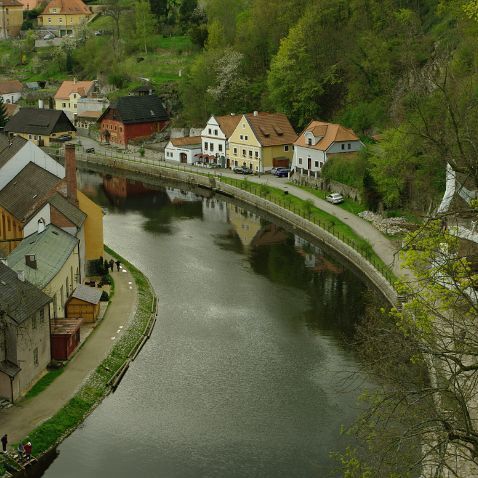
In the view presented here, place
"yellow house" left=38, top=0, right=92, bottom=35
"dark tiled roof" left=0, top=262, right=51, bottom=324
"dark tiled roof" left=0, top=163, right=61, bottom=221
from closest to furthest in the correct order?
"dark tiled roof" left=0, top=262, right=51, bottom=324, "dark tiled roof" left=0, top=163, right=61, bottom=221, "yellow house" left=38, top=0, right=92, bottom=35

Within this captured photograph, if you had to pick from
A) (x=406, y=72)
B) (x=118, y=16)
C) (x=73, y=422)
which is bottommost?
(x=73, y=422)

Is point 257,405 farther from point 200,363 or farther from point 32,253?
point 32,253

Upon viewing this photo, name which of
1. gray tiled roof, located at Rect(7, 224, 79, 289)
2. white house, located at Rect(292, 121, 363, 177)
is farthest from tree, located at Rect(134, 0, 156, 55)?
gray tiled roof, located at Rect(7, 224, 79, 289)

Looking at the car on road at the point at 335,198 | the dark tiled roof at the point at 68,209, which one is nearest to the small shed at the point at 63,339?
the dark tiled roof at the point at 68,209

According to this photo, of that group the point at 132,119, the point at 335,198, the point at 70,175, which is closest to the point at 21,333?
the point at 70,175

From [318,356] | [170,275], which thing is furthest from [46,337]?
[170,275]

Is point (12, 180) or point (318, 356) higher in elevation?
point (12, 180)

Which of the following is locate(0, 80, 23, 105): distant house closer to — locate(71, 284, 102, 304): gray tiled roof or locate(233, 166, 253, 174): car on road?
locate(233, 166, 253, 174): car on road
